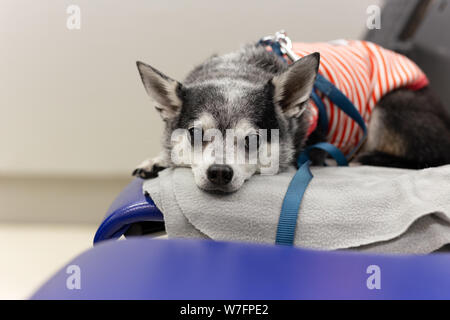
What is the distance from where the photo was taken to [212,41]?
1659 millimetres

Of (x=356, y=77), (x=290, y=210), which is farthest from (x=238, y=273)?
(x=356, y=77)

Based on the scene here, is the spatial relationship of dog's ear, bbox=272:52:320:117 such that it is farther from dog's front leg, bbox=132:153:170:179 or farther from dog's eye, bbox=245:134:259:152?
dog's front leg, bbox=132:153:170:179

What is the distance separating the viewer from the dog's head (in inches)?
33.5

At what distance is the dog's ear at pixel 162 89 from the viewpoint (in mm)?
938

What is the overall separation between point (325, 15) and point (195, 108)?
1043 mm

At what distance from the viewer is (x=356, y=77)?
1240 millimetres

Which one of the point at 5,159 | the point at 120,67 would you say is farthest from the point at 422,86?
the point at 5,159

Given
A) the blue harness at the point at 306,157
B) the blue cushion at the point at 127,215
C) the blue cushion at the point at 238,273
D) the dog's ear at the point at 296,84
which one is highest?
the dog's ear at the point at 296,84

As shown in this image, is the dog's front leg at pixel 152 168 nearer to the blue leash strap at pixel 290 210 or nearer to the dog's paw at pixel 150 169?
the dog's paw at pixel 150 169

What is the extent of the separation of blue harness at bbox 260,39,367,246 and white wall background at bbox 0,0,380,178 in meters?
0.49

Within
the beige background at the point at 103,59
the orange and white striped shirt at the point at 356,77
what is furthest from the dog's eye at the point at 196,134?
the beige background at the point at 103,59

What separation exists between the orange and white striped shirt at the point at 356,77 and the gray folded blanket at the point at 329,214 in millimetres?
422

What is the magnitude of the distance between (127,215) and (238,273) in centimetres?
37

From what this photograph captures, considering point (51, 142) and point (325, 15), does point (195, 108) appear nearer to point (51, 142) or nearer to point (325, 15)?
point (325, 15)
